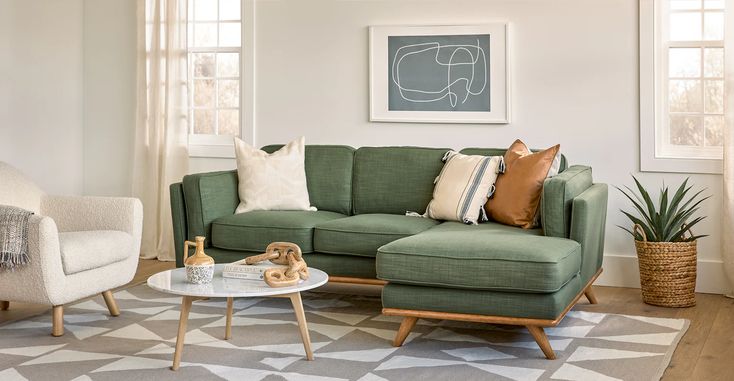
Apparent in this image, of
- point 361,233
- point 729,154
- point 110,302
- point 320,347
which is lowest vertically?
point 320,347

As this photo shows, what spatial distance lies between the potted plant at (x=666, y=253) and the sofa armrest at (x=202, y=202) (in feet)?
7.44

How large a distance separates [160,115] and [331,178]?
1702 mm

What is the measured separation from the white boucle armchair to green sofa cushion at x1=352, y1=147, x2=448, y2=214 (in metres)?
1.34

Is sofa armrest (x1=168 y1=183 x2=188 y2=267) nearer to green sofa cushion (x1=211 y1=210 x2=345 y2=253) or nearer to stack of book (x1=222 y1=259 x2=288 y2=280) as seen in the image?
green sofa cushion (x1=211 y1=210 x2=345 y2=253)

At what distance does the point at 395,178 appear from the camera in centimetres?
535

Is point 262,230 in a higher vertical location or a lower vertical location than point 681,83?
lower

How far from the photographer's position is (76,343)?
4152 millimetres

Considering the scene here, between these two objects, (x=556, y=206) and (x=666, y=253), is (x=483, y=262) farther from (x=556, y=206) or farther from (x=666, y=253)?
(x=666, y=253)

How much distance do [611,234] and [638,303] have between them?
0.62 metres

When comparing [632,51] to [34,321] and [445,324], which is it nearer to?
[445,324]

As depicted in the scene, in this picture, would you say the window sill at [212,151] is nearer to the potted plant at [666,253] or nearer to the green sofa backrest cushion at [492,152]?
the green sofa backrest cushion at [492,152]

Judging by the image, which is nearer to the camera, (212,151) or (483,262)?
(483,262)

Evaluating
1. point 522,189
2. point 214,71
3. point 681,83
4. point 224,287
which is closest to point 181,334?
point 224,287

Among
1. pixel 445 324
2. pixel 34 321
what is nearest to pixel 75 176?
pixel 34 321
